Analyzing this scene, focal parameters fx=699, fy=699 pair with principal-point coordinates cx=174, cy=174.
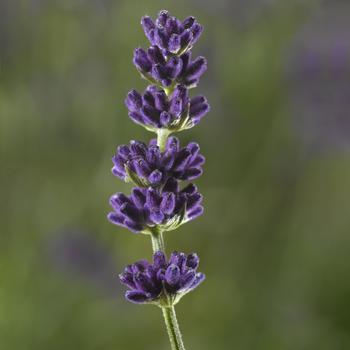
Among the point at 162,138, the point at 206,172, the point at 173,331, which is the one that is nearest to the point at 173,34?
the point at 162,138

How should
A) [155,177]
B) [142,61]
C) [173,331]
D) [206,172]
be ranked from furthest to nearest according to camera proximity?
[206,172] → [142,61] → [155,177] → [173,331]

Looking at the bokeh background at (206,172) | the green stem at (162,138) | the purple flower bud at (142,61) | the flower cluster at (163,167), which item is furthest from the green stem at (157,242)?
the bokeh background at (206,172)

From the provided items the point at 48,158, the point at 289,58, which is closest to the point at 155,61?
the point at 48,158

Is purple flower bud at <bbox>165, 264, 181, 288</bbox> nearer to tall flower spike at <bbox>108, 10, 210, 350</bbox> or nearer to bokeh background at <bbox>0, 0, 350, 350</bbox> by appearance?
tall flower spike at <bbox>108, 10, 210, 350</bbox>

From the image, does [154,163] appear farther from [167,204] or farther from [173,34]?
[173,34]

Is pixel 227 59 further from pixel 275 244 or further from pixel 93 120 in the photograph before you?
pixel 275 244

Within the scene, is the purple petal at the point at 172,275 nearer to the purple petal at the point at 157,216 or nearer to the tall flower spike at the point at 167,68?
the purple petal at the point at 157,216
